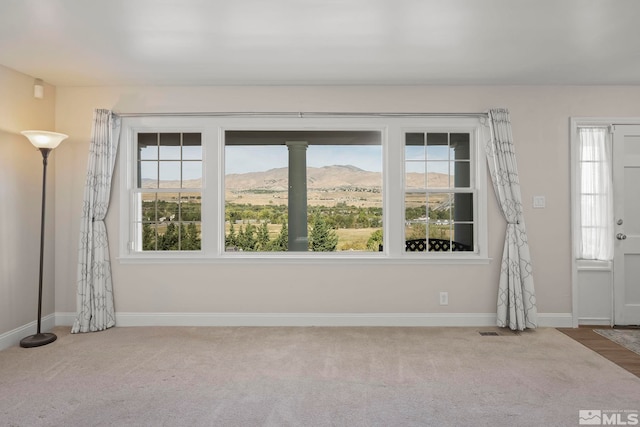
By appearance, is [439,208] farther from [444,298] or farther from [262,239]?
[262,239]

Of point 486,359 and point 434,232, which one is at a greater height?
A: point 434,232

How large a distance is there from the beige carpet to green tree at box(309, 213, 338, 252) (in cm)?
95

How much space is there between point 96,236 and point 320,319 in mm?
2481

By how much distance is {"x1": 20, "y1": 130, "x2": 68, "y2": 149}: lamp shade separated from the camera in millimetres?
3567

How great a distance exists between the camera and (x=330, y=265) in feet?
13.9

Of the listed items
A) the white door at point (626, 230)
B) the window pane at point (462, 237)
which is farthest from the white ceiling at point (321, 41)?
the window pane at point (462, 237)

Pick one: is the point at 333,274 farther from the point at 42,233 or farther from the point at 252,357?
the point at 42,233

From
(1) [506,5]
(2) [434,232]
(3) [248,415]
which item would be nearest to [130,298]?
(3) [248,415]

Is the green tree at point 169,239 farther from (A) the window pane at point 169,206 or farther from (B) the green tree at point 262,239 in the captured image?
(B) the green tree at point 262,239

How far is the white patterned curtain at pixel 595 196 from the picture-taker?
14.1 ft

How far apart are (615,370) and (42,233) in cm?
508

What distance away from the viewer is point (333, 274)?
424 centimetres

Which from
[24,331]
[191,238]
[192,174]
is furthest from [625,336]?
[24,331]

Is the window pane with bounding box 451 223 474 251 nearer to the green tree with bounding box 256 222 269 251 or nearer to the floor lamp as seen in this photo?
the green tree with bounding box 256 222 269 251
